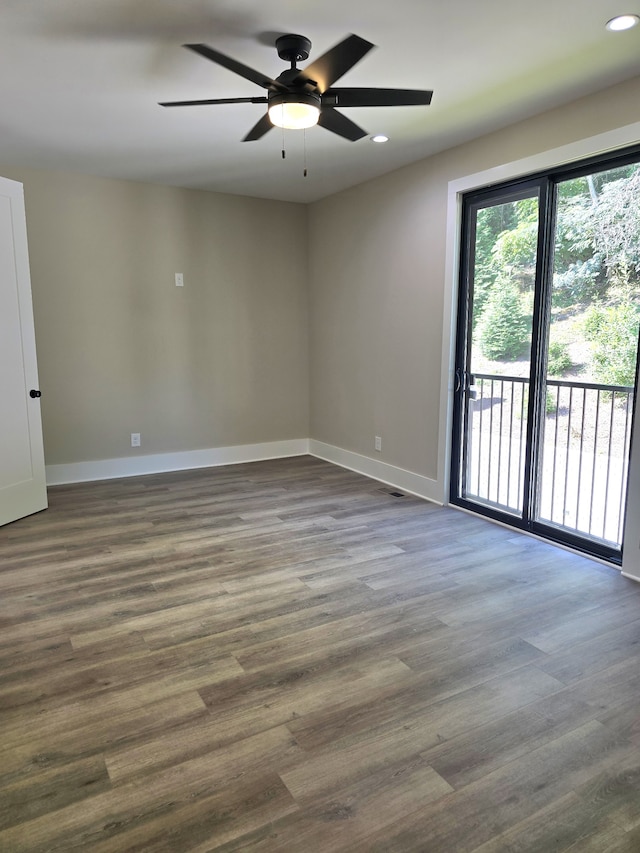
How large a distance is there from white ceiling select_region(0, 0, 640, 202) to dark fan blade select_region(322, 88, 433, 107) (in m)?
0.29

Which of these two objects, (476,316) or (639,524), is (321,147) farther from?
(639,524)

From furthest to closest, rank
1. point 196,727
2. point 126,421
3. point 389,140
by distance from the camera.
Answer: point 126,421 → point 389,140 → point 196,727

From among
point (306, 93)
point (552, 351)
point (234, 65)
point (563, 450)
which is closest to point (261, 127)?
point (306, 93)

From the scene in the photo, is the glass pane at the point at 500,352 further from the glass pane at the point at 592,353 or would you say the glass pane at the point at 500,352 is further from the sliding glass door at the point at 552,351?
the glass pane at the point at 592,353

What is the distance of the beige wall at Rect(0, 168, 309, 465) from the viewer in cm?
470

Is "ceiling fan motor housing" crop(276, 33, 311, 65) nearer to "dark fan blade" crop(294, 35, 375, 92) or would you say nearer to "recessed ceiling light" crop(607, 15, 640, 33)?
"dark fan blade" crop(294, 35, 375, 92)

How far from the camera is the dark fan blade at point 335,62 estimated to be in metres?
1.97

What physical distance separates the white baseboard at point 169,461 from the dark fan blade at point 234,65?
3664 millimetres

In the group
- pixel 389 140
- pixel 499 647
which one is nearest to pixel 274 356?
pixel 389 140

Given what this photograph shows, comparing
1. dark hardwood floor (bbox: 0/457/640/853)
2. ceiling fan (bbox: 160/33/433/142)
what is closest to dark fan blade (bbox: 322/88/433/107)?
ceiling fan (bbox: 160/33/433/142)

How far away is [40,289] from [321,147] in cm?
261

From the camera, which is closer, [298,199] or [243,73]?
[243,73]

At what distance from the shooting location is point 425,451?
4.40 meters

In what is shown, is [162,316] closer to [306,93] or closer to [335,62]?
[306,93]
